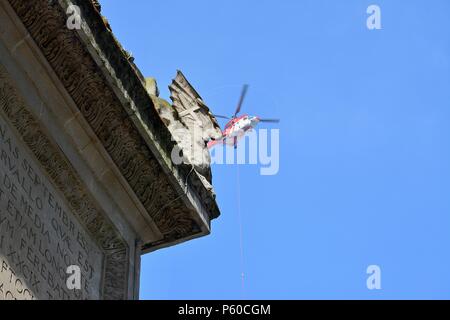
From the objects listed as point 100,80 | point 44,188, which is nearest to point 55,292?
point 44,188

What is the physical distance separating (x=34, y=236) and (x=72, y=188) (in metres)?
1.18

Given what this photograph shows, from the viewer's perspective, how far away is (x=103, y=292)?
722 inches

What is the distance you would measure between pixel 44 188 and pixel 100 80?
4.23 feet

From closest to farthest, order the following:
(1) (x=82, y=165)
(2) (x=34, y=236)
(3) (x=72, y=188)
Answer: (2) (x=34, y=236), (3) (x=72, y=188), (1) (x=82, y=165)

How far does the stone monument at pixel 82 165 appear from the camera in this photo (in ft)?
55.9

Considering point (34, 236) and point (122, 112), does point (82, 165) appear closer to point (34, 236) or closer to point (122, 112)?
point (122, 112)

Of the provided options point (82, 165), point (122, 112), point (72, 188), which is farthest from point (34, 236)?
point (122, 112)

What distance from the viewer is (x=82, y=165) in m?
18.2

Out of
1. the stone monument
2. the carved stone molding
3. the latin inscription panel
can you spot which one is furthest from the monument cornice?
the latin inscription panel

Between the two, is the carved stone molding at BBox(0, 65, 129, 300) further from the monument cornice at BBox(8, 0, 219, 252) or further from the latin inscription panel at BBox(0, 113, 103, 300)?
the monument cornice at BBox(8, 0, 219, 252)
